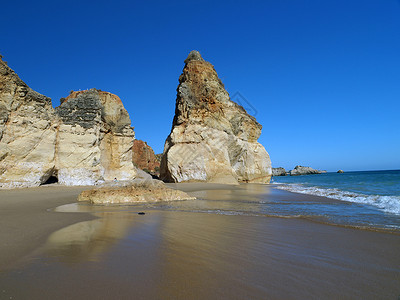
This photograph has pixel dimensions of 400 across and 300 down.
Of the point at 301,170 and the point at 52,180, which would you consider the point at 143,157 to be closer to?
the point at 52,180

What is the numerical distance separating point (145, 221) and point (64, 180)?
46.5ft

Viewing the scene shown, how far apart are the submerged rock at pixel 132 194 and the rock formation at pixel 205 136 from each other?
15046 millimetres

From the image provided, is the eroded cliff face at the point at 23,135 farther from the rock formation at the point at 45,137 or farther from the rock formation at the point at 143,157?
the rock formation at the point at 143,157

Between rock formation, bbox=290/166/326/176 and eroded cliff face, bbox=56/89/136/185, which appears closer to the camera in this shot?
eroded cliff face, bbox=56/89/136/185

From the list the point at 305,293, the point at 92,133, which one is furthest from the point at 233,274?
the point at 92,133

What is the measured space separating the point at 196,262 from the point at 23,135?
16.4 metres

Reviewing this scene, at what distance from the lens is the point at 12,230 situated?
3.96m

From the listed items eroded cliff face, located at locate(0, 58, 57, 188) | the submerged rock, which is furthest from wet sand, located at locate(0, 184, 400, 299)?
eroded cliff face, located at locate(0, 58, 57, 188)

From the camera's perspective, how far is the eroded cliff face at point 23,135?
1394 cm

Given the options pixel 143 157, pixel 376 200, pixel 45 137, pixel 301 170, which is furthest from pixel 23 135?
pixel 301 170

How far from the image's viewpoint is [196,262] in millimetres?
2629

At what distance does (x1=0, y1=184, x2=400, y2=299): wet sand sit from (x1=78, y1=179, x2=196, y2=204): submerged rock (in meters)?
3.62

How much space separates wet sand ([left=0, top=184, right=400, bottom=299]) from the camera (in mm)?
1960

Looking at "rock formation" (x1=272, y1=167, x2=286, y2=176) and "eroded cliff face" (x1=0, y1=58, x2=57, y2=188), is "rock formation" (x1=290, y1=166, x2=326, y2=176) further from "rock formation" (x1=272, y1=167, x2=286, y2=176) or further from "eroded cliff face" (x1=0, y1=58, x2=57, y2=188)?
"eroded cliff face" (x1=0, y1=58, x2=57, y2=188)
